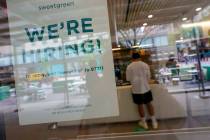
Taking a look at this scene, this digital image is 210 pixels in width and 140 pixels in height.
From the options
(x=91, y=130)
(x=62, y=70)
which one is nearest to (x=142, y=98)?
(x=91, y=130)

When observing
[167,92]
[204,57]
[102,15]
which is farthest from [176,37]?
[102,15]

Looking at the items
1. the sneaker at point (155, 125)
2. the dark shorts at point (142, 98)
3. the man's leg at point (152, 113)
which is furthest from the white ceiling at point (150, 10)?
the sneaker at point (155, 125)

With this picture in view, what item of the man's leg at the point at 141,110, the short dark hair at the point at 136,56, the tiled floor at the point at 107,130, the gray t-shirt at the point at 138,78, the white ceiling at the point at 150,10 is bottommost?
the tiled floor at the point at 107,130

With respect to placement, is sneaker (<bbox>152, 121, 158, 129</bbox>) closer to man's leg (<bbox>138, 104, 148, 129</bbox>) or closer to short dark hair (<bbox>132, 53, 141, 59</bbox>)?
man's leg (<bbox>138, 104, 148, 129</bbox>)

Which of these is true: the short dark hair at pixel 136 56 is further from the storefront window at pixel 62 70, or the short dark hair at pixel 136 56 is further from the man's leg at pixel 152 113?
the man's leg at pixel 152 113

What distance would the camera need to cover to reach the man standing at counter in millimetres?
2463

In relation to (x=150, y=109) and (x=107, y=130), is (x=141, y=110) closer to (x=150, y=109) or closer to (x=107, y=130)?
(x=150, y=109)

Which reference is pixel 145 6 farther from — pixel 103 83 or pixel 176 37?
pixel 103 83

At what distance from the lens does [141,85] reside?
2.47 meters

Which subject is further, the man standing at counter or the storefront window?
the man standing at counter

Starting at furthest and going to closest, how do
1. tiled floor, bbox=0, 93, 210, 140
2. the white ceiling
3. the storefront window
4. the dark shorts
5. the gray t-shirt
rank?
the white ceiling, the dark shorts, the gray t-shirt, tiled floor, bbox=0, 93, 210, 140, the storefront window

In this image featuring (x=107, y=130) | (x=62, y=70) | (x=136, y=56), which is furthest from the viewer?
(x=107, y=130)

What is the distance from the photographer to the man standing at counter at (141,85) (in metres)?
2.46

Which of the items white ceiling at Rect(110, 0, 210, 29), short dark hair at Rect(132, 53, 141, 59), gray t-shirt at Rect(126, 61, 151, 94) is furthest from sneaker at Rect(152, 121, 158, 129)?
white ceiling at Rect(110, 0, 210, 29)
